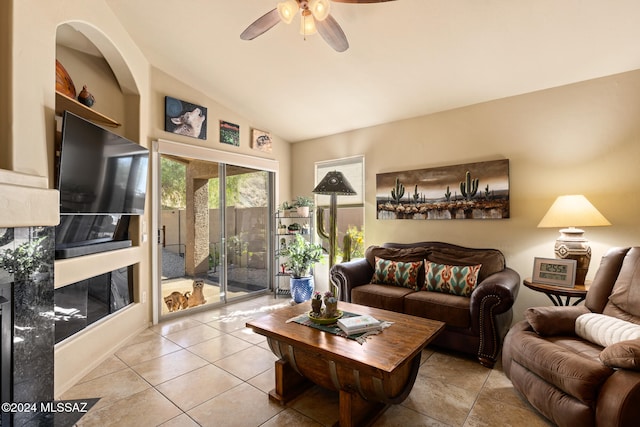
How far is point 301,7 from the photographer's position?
197cm

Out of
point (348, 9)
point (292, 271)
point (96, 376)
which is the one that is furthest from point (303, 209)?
point (96, 376)

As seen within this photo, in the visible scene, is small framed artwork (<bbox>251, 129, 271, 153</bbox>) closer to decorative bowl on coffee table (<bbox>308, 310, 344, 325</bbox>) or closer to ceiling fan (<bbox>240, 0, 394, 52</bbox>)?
ceiling fan (<bbox>240, 0, 394, 52</bbox>)

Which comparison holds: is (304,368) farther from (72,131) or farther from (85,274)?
(72,131)

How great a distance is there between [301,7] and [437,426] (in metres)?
2.77

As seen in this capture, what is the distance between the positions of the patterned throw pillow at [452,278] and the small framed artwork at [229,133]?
10.4 ft

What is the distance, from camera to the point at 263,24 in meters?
2.13

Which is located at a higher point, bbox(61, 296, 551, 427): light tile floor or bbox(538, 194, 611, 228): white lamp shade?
bbox(538, 194, 611, 228): white lamp shade

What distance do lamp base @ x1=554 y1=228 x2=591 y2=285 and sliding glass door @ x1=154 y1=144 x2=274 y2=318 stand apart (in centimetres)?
387

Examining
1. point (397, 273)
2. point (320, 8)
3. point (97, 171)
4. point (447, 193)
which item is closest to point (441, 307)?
point (397, 273)

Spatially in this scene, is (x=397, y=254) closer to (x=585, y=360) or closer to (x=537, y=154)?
(x=537, y=154)

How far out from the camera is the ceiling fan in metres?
1.82

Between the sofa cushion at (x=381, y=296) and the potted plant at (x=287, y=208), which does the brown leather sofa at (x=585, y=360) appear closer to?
the sofa cushion at (x=381, y=296)

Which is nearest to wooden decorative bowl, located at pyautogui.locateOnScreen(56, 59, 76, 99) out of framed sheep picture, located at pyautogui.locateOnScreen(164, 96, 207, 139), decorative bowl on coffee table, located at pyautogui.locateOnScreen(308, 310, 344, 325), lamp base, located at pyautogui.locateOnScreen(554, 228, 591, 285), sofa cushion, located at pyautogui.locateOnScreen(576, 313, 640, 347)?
framed sheep picture, located at pyautogui.locateOnScreen(164, 96, 207, 139)

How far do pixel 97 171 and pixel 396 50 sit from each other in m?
2.86
